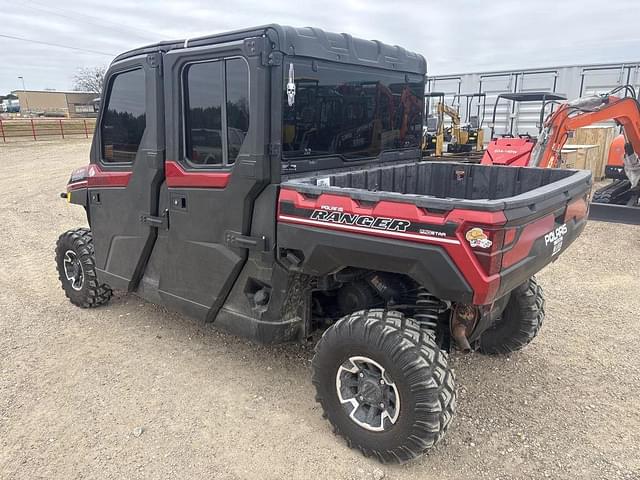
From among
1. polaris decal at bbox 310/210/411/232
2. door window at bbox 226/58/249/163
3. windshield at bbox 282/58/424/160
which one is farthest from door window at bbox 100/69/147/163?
polaris decal at bbox 310/210/411/232

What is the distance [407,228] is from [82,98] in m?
50.5

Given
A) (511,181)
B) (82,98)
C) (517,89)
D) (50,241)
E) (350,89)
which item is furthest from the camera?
(82,98)

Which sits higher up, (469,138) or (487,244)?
(469,138)

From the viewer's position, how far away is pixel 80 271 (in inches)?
200

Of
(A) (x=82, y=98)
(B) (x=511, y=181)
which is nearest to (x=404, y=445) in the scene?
(B) (x=511, y=181)

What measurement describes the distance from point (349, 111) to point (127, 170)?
1.91 m

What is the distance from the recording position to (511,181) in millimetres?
3951

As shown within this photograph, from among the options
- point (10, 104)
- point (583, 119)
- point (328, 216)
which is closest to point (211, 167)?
point (328, 216)

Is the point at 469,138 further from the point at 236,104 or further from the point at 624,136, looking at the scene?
the point at 236,104

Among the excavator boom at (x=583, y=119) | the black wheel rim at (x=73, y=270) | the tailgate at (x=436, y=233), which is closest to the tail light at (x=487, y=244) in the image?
the tailgate at (x=436, y=233)

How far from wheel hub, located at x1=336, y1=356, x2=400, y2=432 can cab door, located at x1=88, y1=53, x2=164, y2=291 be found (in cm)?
200

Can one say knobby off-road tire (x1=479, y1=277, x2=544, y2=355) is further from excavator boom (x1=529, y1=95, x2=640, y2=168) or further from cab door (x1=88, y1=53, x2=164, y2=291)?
excavator boom (x1=529, y1=95, x2=640, y2=168)

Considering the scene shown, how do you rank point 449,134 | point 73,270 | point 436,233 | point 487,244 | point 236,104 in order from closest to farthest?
point 487,244, point 436,233, point 236,104, point 73,270, point 449,134

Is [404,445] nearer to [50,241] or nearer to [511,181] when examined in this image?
[511,181]
